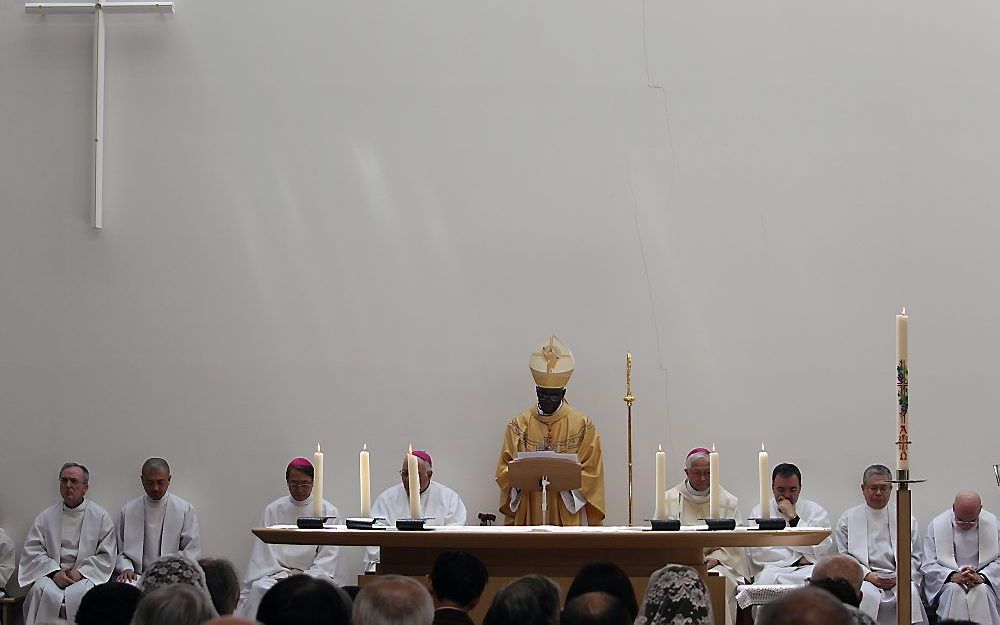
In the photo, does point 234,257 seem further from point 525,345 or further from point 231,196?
point 525,345

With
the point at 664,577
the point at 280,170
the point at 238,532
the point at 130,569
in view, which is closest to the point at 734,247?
the point at 280,170

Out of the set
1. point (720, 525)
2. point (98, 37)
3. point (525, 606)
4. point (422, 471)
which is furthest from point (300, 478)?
point (525, 606)

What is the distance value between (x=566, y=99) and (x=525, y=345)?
6.37 feet

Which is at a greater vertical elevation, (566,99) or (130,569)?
(566,99)

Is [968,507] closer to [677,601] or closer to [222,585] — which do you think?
[677,601]

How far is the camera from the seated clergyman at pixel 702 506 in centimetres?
964

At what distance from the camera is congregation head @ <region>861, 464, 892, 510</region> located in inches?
385

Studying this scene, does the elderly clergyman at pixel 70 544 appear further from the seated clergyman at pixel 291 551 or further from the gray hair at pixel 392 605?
the gray hair at pixel 392 605

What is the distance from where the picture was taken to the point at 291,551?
1016 centimetres

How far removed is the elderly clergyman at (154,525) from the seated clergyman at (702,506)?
3589 mm

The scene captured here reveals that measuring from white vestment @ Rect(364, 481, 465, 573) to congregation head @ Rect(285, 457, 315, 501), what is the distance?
533 mm

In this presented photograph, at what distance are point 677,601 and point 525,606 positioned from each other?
47 centimetres

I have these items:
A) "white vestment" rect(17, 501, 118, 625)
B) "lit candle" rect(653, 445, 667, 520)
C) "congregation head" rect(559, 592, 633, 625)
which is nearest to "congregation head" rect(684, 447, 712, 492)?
"lit candle" rect(653, 445, 667, 520)

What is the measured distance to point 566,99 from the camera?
10.7 metres
